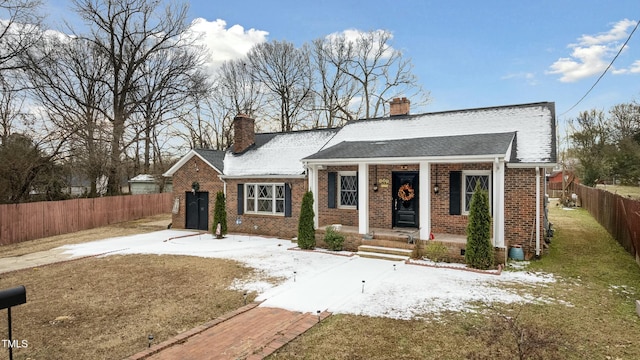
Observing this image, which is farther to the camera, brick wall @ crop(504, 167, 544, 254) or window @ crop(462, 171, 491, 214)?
→ window @ crop(462, 171, 491, 214)

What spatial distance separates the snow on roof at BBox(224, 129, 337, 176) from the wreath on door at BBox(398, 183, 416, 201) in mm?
4076

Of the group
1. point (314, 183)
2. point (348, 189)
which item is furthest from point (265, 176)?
point (348, 189)

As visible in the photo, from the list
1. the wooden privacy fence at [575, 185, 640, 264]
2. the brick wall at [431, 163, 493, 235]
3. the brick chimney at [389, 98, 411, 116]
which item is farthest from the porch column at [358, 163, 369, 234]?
the wooden privacy fence at [575, 185, 640, 264]

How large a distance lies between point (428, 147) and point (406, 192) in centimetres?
201

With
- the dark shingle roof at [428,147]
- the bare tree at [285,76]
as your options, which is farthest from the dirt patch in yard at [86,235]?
the bare tree at [285,76]

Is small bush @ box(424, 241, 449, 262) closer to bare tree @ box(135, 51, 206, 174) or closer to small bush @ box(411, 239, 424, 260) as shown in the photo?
small bush @ box(411, 239, 424, 260)

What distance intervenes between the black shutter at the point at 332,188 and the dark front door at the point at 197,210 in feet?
21.8

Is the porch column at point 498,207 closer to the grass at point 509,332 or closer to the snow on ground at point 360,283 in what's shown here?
the snow on ground at point 360,283

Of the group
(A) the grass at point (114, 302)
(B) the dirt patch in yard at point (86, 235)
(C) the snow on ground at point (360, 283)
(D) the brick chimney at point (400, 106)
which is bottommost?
(B) the dirt patch in yard at point (86, 235)

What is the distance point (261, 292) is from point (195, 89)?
2557 centimetres

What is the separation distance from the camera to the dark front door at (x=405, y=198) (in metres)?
12.4

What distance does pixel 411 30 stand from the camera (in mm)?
18344

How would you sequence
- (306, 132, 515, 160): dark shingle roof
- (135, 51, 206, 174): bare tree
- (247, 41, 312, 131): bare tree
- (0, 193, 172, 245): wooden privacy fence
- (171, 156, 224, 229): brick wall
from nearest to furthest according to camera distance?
(306, 132, 515, 160): dark shingle roof < (0, 193, 172, 245): wooden privacy fence < (171, 156, 224, 229): brick wall < (135, 51, 206, 174): bare tree < (247, 41, 312, 131): bare tree

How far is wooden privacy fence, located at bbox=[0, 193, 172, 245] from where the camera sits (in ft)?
50.5
